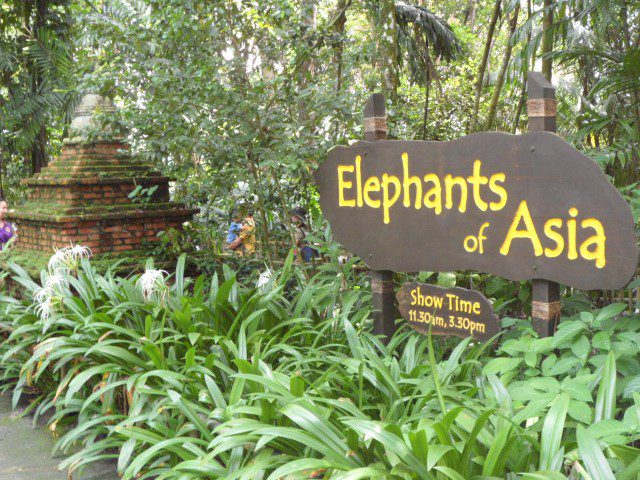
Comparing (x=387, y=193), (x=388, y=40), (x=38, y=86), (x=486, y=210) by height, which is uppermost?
(x=38, y=86)

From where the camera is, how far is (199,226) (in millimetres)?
6383

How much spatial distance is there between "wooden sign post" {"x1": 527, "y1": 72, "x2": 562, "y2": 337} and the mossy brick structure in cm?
385

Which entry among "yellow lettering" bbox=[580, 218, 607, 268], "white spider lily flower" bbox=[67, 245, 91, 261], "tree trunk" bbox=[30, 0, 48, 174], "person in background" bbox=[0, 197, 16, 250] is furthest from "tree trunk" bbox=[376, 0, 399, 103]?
"tree trunk" bbox=[30, 0, 48, 174]

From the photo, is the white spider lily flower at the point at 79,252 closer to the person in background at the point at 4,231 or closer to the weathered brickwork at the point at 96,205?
the weathered brickwork at the point at 96,205

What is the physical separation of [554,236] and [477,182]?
1.65 feet

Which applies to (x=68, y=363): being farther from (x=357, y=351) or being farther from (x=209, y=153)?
(x=357, y=351)

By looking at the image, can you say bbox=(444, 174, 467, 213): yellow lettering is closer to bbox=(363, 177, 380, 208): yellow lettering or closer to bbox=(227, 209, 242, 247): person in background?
bbox=(363, 177, 380, 208): yellow lettering

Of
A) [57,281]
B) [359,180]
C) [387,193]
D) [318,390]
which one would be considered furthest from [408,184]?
[57,281]

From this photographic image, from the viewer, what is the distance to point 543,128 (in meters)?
3.16

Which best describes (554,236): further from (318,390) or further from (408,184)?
(318,390)

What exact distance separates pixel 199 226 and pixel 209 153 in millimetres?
1398

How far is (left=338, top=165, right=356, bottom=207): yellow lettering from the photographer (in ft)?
13.5

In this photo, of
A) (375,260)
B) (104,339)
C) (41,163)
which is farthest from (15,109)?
(375,260)

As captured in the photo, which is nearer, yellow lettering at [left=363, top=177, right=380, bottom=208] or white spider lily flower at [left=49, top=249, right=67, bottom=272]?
yellow lettering at [left=363, top=177, right=380, bottom=208]
